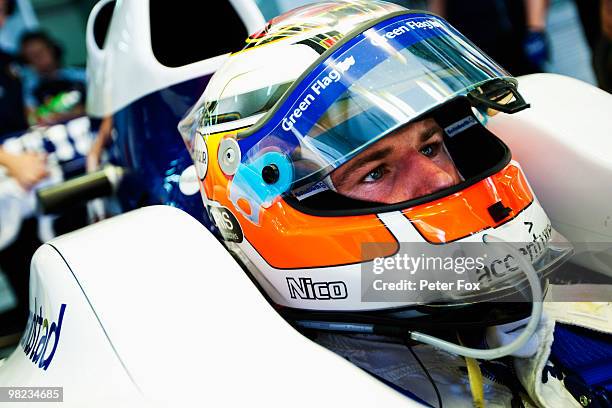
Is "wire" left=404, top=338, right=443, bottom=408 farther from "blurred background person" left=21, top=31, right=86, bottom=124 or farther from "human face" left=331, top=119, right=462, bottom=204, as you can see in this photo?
"blurred background person" left=21, top=31, right=86, bottom=124

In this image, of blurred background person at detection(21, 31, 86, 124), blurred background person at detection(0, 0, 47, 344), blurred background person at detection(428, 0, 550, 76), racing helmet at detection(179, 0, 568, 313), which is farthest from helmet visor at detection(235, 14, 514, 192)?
blurred background person at detection(428, 0, 550, 76)

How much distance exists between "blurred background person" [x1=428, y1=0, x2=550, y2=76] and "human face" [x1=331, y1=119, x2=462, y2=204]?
172 cm

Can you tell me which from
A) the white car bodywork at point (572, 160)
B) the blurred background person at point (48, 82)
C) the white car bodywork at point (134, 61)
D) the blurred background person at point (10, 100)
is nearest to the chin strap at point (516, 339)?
the white car bodywork at point (572, 160)

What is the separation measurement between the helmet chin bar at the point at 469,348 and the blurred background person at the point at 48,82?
1.50 meters

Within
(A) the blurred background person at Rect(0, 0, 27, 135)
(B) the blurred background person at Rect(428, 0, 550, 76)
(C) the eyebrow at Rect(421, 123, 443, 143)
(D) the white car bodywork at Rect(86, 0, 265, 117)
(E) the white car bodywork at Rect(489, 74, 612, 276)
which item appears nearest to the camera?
(C) the eyebrow at Rect(421, 123, 443, 143)

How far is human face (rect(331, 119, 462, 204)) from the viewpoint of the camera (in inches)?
33.6

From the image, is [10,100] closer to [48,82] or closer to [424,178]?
[48,82]

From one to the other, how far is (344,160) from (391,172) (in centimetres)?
10

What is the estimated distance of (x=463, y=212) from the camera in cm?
81

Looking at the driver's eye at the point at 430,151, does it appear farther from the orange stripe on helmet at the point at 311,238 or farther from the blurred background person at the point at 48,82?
the blurred background person at the point at 48,82

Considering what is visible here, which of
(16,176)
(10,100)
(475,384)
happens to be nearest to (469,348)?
(475,384)

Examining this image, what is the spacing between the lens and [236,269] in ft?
2.63

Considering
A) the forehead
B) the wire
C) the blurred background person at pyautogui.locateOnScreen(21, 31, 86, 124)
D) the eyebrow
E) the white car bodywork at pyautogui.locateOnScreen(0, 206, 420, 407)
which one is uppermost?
the forehead

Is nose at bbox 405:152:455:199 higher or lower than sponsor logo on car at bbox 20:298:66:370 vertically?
higher
